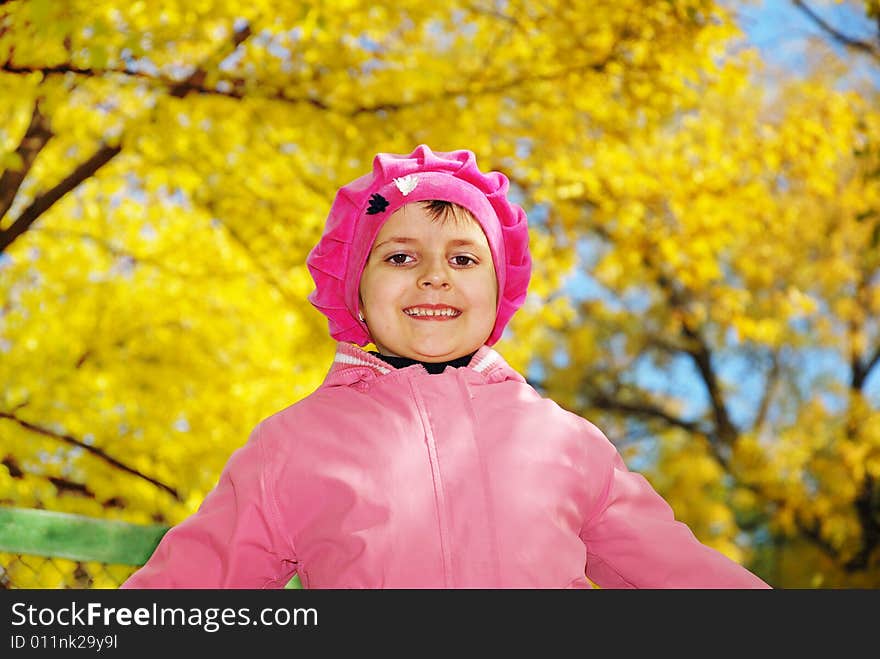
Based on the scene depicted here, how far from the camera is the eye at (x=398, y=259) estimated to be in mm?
1918

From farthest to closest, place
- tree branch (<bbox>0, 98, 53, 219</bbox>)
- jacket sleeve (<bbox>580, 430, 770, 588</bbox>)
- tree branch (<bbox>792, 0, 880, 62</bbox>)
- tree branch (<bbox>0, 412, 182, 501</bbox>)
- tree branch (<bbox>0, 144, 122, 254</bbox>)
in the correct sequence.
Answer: tree branch (<bbox>792, 0, 880, 62</bbox>) < tree branch (<bbox>0, 98, 53, 219</bbox>) < tree branch (<bbox>0, 144, 122, 254</bbox>) < tree branch (<bbox>0, 412, 182, 501</bbox>) < jacket sleeve (<bbox>580, 430, 770, 588</bbox>)

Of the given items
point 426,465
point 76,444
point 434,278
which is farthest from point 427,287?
point 76,444

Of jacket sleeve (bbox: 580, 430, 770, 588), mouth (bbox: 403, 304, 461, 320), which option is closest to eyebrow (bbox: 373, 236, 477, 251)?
mouth (bbox: 403, 304, 461, 320)

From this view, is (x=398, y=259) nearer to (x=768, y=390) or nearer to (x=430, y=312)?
(x=430, y=312)

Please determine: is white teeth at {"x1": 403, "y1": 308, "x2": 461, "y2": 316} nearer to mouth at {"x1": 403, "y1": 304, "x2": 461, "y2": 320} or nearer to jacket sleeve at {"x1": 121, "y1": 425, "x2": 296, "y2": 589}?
mouth at {"x1": 403, "y1": 304, "x2": 461, "y2": 320}

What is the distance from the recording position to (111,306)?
5676 millimetres

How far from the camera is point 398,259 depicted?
75.7 inches

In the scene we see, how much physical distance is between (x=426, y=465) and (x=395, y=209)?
0.55 m

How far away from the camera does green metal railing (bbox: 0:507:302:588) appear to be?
2.44 metres

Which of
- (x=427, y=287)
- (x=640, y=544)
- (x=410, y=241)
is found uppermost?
(x=410, y=241)

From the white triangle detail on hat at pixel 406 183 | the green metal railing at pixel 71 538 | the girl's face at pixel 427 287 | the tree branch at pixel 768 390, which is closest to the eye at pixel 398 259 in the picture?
the girl's face at pixel 427 287

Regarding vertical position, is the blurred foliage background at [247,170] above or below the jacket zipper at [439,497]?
above

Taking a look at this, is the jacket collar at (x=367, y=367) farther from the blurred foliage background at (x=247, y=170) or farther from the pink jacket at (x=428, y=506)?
the blurred foliage background at (x=247, y=170)
